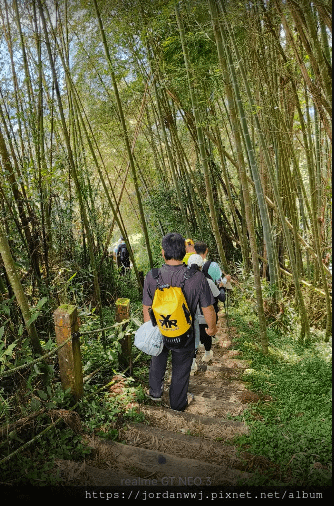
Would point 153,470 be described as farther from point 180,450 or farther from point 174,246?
point 174,246

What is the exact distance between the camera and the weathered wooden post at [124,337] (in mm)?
2574

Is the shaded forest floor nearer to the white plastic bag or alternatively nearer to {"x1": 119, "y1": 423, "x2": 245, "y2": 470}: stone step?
{"x1": 119, "y1": 423, "x2": 245, "y2": 470}: stone step

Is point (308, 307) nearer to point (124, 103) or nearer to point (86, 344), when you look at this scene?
point (86, 344)

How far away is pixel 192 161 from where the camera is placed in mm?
6871

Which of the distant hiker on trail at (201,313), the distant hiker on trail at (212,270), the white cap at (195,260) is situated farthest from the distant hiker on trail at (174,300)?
the distant hiker on trail at (212,270)

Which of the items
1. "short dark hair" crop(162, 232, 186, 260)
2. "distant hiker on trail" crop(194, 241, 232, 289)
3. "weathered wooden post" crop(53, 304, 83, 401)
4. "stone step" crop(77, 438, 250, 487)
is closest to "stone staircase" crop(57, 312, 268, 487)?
"stone step" crop(77, 438, 250, 487)

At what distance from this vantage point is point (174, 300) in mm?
1953

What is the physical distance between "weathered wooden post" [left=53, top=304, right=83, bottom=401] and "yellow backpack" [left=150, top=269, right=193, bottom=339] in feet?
1.64

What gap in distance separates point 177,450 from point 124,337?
1.00 m

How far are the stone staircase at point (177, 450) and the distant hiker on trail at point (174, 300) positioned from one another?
0.18 m

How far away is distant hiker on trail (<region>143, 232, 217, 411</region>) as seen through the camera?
1.99 m

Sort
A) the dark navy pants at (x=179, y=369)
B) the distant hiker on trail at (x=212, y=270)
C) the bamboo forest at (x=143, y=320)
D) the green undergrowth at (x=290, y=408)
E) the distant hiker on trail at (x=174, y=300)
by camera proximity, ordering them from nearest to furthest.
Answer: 1. the green undergrowth at (x=290, y=408)
2. the bamboo forest at (x=143, y=320)
3. the distant hiker on trail at (x=174, y=300)
4. the dark navy pants at (x=179, y=369)
5. the distant hiker on trail at (x=212, y=270)

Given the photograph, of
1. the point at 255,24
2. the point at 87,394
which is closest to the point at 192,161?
the point at 255,24

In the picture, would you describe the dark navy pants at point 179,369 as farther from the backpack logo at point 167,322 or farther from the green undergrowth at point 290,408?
the green undergrowth at point 290,408
